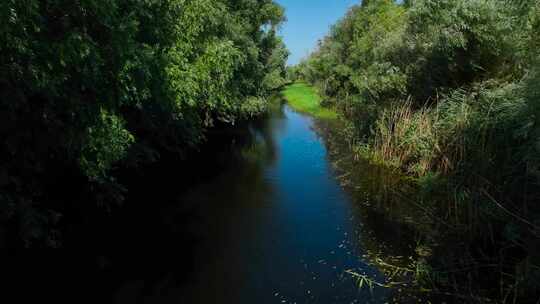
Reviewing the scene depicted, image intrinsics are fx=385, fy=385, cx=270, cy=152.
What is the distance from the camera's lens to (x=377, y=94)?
21.9 m

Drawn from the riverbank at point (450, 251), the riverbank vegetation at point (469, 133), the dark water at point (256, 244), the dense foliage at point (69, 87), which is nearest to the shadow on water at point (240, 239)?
the dark water at point (256, 244)

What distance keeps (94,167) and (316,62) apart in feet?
151

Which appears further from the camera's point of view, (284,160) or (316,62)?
(316,62)

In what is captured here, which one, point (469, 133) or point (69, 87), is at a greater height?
point (69, 87)

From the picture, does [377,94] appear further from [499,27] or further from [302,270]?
[302,270]

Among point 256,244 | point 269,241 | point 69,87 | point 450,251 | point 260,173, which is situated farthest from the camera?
point 260,173

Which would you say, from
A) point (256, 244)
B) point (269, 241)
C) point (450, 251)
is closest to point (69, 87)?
point (256, 244)

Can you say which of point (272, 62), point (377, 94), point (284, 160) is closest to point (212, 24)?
point (284, 160)

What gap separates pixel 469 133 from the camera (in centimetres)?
1152

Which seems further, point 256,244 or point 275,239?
point 275,239

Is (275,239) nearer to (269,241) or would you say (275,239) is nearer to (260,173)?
(269,241)

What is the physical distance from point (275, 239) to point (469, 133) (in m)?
6.65

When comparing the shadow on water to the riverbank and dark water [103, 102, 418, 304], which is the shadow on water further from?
the riverbank

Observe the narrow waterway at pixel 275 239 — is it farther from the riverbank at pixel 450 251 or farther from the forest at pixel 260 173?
the riverbank at pixel 450 251
